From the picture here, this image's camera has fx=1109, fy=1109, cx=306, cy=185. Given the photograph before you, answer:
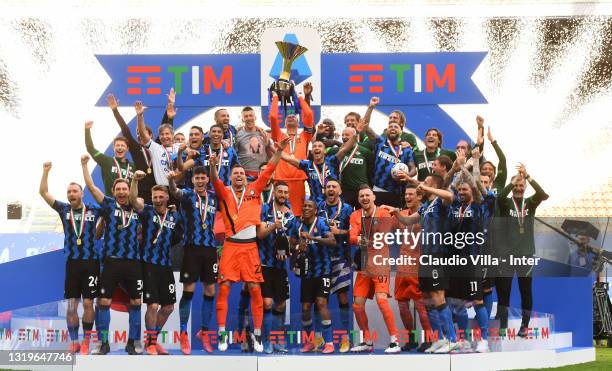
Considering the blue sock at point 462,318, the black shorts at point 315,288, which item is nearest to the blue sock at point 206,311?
the black shorts at point 315,288

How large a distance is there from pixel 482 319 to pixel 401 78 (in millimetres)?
3749

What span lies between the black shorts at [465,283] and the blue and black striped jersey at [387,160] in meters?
1.46

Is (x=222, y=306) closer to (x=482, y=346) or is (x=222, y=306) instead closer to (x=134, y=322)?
(x=134, y=322)

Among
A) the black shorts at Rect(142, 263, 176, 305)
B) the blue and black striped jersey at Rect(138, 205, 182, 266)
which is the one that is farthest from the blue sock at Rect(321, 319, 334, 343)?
the blue and black striped jersey at Rect(138, 205, 182, 266)

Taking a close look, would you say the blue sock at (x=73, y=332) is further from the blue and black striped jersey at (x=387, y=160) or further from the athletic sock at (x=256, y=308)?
the blue and black striped jersey at (x=387, y=160)

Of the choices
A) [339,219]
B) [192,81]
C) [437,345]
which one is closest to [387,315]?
[437,345]

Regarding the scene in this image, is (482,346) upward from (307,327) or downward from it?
downward

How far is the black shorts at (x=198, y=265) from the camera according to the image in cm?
893

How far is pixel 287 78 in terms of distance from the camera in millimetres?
11461

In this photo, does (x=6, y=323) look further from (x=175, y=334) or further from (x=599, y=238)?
(x=599, y=238)

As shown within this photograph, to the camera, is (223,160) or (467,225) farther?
(223,160)

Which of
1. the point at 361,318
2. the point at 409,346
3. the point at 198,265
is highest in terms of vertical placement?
the point at 198,265

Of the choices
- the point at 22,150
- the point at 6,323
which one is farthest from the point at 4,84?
the point at 6,323

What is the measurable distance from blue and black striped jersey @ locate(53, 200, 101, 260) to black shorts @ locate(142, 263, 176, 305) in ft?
1.54
